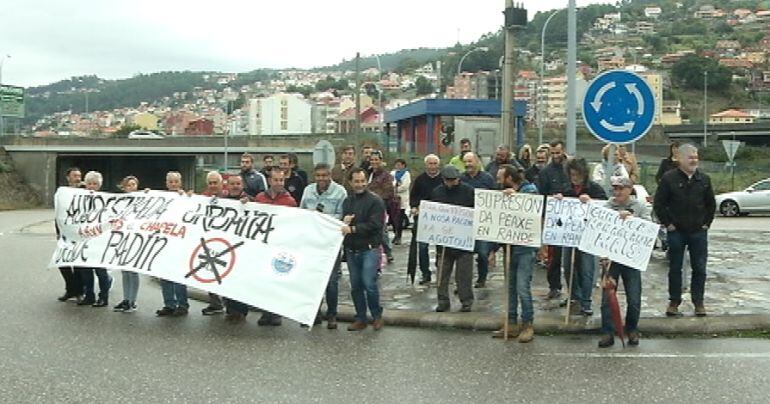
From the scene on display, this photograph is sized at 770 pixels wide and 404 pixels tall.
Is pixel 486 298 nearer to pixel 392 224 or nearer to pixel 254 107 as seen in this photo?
pixel 392 224

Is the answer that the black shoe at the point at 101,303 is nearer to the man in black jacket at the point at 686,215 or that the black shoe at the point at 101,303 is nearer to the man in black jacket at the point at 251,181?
the man in black jacket at the point at 251,181

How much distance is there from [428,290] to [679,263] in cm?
337

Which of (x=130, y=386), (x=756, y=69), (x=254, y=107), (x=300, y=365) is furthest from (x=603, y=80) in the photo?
(x=756, y=69)

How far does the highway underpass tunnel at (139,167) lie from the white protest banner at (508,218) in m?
62.2

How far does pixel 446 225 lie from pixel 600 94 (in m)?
2.33

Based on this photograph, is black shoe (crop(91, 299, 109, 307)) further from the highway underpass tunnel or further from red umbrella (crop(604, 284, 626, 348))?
the highway underpass tunnel

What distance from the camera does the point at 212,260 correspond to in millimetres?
10242

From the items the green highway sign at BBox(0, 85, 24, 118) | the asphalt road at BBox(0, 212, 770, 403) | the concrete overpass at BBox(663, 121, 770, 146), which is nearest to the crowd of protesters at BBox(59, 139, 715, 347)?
the asphalt road at BBox(0, 212, 770, 403)

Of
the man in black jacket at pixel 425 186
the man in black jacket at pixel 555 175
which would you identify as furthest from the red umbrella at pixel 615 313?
the man in black jacket at pixel 425 186

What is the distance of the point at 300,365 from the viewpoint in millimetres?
7934

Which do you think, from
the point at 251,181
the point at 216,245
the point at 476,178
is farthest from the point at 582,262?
the point at 251,181

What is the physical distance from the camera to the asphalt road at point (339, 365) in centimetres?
692

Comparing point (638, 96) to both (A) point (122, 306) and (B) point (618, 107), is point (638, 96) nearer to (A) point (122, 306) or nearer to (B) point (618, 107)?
(B) point (618, 107)

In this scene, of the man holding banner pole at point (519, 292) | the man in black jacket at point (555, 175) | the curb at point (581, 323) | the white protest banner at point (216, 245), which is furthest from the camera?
the man in black jacket at point (555, 175)
